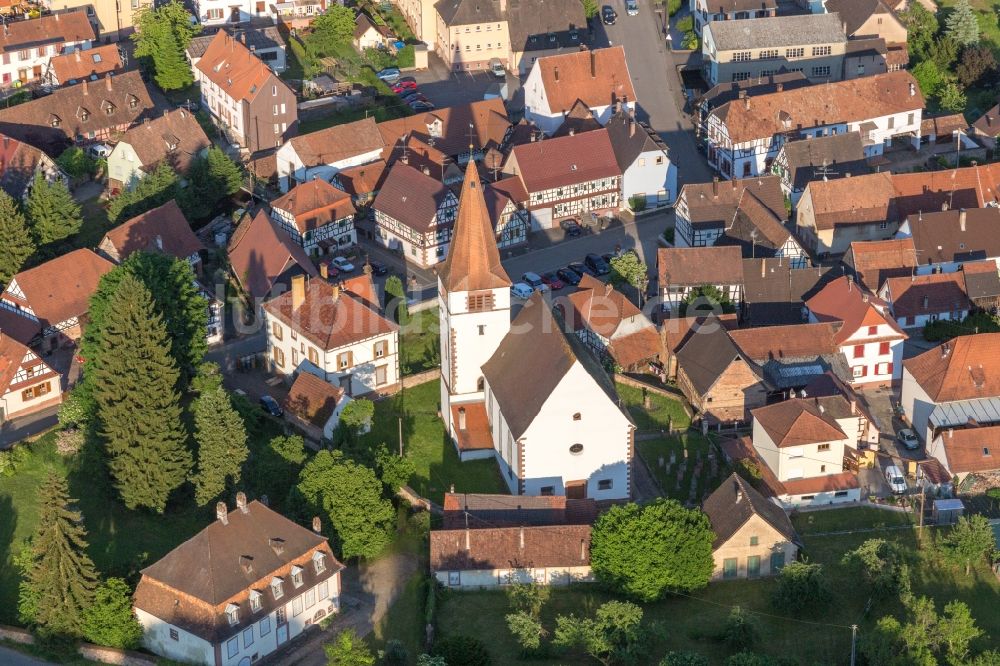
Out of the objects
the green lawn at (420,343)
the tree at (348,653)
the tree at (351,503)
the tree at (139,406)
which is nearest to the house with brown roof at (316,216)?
the green lawn at (420,343)

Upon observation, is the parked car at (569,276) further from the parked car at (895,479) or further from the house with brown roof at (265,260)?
the parked car at (895,479)

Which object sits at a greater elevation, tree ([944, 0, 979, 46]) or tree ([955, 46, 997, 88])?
tree ([944, 0, 979, 46])

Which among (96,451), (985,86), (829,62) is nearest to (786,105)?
(829,62)

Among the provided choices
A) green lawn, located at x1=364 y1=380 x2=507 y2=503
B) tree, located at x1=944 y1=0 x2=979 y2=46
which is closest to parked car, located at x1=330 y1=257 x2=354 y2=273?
green lawn, located at x1=364 y1=380 x2=507 y2=503

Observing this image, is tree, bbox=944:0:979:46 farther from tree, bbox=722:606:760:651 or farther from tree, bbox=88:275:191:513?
tree, bbox=88:275:191:513

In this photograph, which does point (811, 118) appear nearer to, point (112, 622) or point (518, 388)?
point (518, 388)
